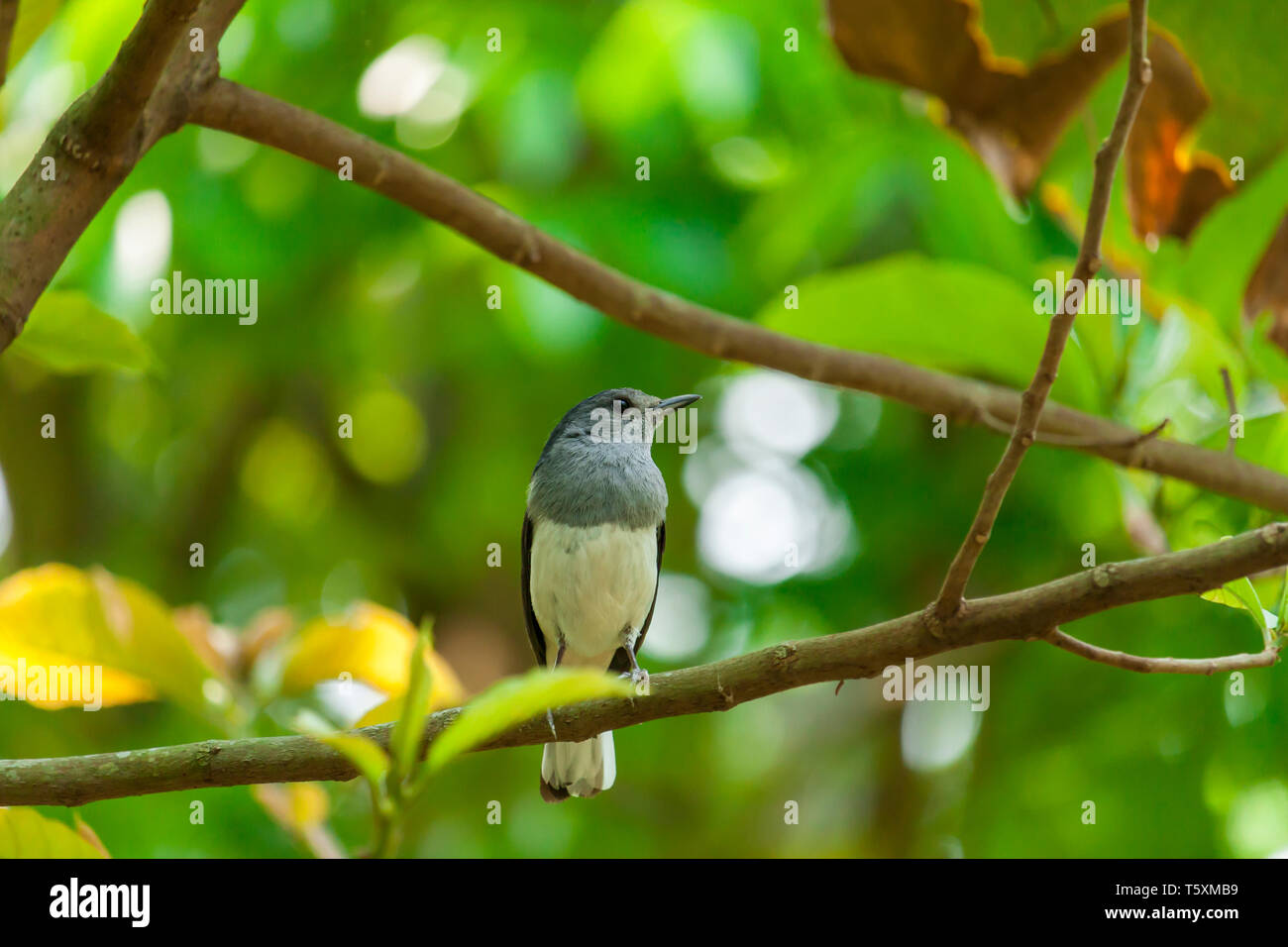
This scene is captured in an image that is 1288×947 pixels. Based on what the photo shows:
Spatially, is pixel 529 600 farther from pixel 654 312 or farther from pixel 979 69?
pixel 979 69

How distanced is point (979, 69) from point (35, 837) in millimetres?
1773

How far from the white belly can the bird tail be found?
12.1 inches

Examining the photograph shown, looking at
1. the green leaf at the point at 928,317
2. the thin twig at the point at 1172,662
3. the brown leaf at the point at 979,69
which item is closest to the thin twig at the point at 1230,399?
the green leaf at the point at 928,317

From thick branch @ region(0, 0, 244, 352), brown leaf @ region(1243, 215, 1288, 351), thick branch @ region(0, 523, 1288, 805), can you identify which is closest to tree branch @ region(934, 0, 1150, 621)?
thick branch @ region(0, 523, 1288, 805)

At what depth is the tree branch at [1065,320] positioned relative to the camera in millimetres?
1237

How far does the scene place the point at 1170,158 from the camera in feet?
6.62

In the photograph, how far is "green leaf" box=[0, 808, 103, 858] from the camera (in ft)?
4.83

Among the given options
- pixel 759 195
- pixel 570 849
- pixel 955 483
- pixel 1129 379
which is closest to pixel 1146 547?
pixel 1129 379

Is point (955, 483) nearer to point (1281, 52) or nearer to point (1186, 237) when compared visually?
point (1186, 237)

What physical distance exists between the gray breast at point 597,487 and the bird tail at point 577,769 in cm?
52

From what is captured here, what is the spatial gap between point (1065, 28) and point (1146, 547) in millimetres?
1013

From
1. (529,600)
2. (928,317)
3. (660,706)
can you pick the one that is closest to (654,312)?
(928,317)

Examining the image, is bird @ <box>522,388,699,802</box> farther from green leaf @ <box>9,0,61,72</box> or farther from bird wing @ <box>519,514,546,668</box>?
green leaf @ <box>9,0,61,72</box>

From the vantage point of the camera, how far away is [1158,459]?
2016 millimetres
